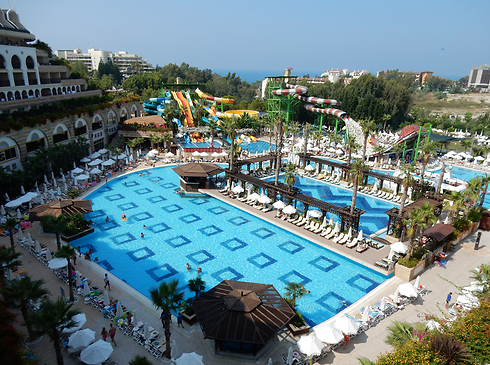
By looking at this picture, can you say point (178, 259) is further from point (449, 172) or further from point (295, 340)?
point (449, 172)

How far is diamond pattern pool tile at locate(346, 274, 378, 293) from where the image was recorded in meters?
22.9

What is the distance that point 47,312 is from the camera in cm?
1295

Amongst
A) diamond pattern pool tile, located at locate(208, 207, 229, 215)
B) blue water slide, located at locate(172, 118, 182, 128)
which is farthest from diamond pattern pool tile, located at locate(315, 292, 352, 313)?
blue water slide, located at locate(172, 118, 182, 128)

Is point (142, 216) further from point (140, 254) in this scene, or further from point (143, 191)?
point (140, 254)

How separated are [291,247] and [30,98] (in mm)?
38554

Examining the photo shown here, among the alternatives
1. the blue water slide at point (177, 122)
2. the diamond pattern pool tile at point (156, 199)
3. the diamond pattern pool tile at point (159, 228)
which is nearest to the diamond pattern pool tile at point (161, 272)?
the diamond pattern pool tile at point (159, 228)

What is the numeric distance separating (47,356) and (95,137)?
42.0 metres

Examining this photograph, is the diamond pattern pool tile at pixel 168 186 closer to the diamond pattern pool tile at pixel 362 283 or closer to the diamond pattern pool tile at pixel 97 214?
the diamond pattern pool tile at pixel 97 214

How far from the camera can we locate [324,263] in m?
25.9

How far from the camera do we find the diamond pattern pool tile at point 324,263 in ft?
83.0

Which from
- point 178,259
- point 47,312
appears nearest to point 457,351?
point 47,312

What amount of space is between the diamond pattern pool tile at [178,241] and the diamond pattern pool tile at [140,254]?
6.47 feet

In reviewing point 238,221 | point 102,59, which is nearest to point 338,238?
point 238,221

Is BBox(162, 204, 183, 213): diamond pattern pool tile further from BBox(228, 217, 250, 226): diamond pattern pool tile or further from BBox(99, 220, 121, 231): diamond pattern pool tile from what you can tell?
BBox(228, 217, 250, 226): diamond pattern pool tile
